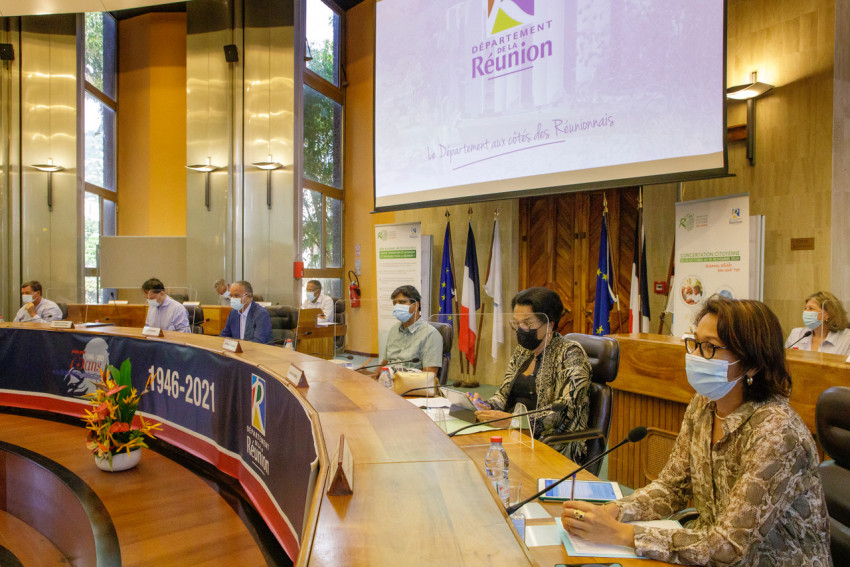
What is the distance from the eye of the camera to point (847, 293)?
4.20 m

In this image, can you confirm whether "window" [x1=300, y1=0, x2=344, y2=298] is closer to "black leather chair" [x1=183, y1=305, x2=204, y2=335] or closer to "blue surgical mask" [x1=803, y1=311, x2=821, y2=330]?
"black leather chair" [x1=183, y1=305, x2=204, y2=335]

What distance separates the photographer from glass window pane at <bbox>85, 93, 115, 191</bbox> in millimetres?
9289

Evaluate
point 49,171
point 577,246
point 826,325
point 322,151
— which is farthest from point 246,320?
point 49,171

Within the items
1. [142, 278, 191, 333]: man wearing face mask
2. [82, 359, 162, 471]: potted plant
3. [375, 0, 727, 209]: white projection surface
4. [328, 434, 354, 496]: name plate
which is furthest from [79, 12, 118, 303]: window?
[328, 434, 354, 496]: name plate

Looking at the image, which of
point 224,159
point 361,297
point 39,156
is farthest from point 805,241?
point 39,156

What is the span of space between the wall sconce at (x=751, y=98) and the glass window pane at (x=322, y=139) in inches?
250

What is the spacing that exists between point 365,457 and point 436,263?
5993mm

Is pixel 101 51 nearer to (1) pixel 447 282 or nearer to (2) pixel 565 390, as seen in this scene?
(1) pixel 447 282

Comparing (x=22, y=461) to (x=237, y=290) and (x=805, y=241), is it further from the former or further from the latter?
(x=805, y=241)

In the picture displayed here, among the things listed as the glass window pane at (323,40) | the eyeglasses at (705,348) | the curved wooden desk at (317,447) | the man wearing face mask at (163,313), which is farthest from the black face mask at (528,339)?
the glass window pane at (323,40)

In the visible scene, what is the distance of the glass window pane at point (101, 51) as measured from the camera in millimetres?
9352

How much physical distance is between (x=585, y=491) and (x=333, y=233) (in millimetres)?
8536

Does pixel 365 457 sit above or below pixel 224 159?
below

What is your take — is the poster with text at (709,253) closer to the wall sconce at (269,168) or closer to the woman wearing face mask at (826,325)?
the woman wearing face mask at (826,325)
